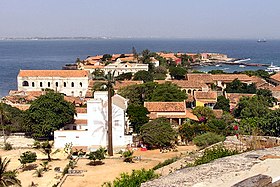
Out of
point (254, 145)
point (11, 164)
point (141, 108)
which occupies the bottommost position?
point (11, 164)

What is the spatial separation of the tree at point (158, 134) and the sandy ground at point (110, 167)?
0.65 metres

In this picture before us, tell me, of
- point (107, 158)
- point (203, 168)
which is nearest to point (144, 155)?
point (107, 158)

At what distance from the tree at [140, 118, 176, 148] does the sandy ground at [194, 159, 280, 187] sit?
1733 cm

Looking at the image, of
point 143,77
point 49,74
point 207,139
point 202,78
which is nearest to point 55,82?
point 49,74

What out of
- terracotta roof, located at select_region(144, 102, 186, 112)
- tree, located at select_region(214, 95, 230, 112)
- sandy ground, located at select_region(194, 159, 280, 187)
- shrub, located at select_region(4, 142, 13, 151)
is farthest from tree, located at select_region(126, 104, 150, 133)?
sandy ground, located at select_region(194, 159, 280, 187)

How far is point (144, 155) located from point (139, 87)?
16383mm

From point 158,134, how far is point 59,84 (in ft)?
105

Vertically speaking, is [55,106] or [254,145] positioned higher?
[254,145]

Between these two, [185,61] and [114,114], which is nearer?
[114,114]

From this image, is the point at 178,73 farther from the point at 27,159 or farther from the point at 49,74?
the point at 27,159

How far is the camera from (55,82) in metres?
55.1

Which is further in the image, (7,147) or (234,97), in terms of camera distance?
(234,97)

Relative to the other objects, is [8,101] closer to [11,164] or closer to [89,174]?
[11,164]

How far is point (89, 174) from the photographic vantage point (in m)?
19.9
